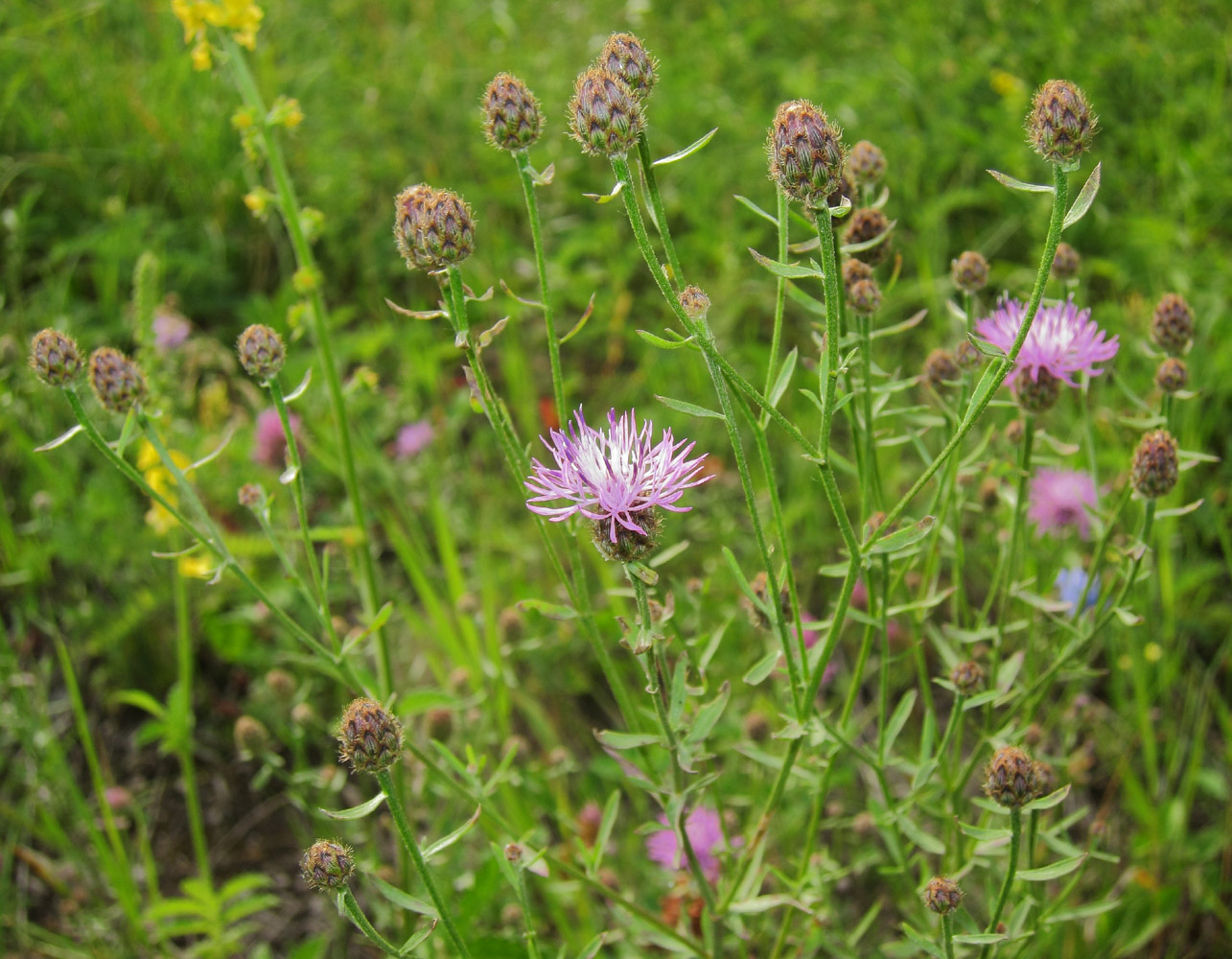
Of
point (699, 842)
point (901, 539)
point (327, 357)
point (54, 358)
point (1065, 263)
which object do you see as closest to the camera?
point (901, 539)

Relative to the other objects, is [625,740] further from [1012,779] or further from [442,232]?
[442,232]

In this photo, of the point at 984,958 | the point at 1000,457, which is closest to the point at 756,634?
the point at 1000,457

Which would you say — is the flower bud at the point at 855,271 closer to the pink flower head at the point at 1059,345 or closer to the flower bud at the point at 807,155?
the pink flower head at the point at 1059,345

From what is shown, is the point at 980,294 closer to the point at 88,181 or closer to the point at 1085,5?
the point at 1085,5

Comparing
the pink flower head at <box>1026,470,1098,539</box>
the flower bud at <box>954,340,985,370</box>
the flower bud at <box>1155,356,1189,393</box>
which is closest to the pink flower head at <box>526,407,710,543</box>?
the flower bud at <box>954,340,985,370</box>

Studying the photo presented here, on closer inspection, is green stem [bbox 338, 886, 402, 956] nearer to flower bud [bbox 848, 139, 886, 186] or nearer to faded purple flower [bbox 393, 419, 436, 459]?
flower bud [bbox 848, 139, 886, 186]

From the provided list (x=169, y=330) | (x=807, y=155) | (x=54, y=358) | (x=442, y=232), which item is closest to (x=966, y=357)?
(x=807, y=155)
